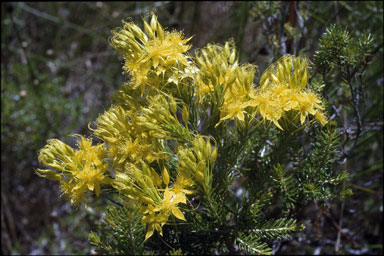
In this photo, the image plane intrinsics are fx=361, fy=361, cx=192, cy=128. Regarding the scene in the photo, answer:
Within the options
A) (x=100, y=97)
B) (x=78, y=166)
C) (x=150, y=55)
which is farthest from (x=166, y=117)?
(x=100, y=97)

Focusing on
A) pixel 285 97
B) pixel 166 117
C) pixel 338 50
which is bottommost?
pixel 166 117

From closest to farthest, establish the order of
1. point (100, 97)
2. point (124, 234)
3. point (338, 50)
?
1. point (124, 234)
2. point (338, 50)
3. point (100, 97)

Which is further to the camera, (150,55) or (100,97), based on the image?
(100,97)

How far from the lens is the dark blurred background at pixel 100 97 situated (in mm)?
2215

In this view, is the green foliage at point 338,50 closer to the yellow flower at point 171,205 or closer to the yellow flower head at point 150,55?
the yellow flower head at point 150,55

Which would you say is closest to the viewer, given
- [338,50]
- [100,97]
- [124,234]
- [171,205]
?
[171,205]

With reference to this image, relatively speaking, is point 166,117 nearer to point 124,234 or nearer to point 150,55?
point 150,55

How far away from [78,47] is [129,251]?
3.76 meters

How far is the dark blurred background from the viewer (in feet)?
7.27

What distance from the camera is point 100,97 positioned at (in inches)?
163

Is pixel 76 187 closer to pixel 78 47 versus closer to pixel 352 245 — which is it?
A: pixel 352 245

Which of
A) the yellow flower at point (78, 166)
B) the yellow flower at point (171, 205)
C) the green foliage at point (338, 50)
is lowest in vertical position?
the yellow flower at point (171, 205)

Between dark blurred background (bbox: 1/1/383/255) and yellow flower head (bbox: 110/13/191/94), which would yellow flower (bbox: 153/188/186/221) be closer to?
yellow flower head (bbox: 110/13/191/94)

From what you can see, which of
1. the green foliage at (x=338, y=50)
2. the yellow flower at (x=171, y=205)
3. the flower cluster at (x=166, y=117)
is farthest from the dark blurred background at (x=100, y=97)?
the yellow flower at (x=171, y=205)
